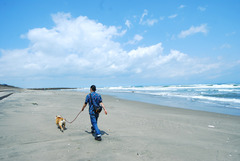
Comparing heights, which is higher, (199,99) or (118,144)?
(199,99)

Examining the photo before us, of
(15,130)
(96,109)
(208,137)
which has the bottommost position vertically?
(208,137)

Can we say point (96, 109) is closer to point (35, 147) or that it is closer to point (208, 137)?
point (35, 147)

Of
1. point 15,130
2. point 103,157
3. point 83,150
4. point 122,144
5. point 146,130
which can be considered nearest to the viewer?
point 103,157

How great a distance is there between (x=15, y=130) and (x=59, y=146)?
8.02 feet

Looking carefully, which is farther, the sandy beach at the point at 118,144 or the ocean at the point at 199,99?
the ocean at the point at 199,99

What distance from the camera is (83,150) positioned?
398cm

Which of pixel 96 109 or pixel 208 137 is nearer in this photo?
pixel 96 109

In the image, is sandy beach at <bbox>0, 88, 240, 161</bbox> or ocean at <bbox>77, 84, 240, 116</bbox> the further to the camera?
ocean at <bbox>77, 84, 240, 116</bbox>

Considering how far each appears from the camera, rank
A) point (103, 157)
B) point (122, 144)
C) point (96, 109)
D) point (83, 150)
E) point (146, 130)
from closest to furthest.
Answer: point (103, 157) < point (83, 150) < point (122, 144) < point (96, 109) < point (146, 130)

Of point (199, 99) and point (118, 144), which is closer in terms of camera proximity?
point (118, 144)

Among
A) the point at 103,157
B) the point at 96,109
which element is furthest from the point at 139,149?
the point at 96,109

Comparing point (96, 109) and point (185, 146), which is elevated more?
point (96, 109)

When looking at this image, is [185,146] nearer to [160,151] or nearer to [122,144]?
[160,151]

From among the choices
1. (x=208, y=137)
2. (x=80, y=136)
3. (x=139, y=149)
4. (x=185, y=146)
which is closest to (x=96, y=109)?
(x=80, y=136)
